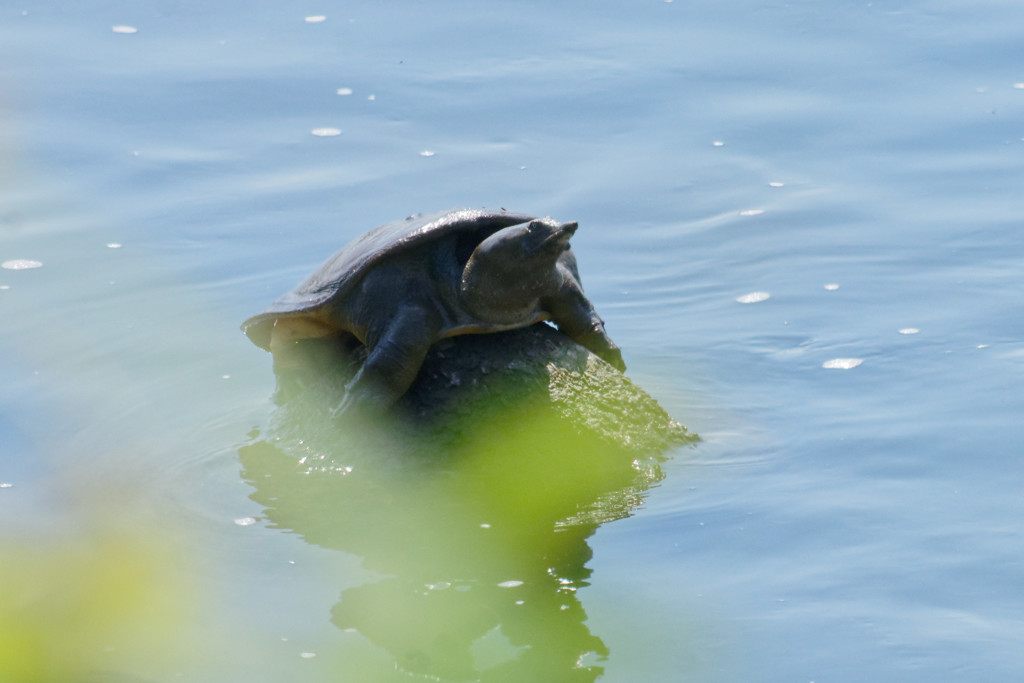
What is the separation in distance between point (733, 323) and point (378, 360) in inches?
91.5

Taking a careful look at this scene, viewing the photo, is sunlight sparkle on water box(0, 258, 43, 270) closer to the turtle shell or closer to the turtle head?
the turtle shell

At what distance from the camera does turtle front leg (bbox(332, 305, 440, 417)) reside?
4.59 meters

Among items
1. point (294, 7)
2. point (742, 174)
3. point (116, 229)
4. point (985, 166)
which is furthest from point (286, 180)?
point (985, 166)

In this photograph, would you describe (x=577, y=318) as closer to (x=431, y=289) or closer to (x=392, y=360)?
(x=431, y=289)

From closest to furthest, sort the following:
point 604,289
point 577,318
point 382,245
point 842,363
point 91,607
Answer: point 91,607 → point 382,245 → point 577,318 → point 842,363 → point 604,289

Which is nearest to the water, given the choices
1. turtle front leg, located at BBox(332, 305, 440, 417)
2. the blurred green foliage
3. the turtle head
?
the blurred green foliage

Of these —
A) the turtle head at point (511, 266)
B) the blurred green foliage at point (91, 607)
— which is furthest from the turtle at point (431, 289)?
the blurred green foliage at point (91, 607)

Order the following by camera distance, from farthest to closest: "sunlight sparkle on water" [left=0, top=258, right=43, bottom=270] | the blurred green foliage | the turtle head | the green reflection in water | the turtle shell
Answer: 1. "sunlight sparkle on water" [left=0, top=258, right=43, bottom=270]
2. the turtle shell
3. the turtle head
4. the green reflection in water
5. the blurred green foliage

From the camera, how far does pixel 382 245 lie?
472 centimetres

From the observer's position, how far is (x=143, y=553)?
14.3 ft

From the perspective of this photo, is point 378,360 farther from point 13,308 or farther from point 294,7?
point 294,7

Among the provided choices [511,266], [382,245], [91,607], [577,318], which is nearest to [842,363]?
[577,318]

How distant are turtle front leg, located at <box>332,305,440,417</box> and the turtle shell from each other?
0.66 feet

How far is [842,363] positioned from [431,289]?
6.63ft
